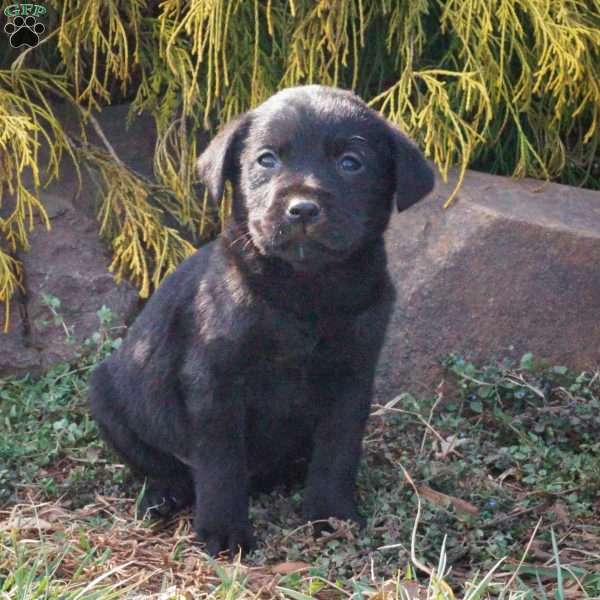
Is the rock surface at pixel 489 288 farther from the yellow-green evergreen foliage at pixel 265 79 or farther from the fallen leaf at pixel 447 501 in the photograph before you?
the fallen leaf at pixel 447 501

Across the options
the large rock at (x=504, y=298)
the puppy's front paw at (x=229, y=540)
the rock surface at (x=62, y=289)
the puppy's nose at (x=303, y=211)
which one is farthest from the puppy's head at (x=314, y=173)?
the rock surface at (x=62, y=289)

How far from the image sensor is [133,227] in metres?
5.25

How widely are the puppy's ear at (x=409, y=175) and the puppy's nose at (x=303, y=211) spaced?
374mm

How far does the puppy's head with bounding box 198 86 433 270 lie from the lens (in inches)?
134

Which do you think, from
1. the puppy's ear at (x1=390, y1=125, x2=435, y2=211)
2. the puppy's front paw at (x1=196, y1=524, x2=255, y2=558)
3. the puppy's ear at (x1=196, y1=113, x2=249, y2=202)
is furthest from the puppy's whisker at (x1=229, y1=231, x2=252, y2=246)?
the puppy's front paw at (x1=196, y1=524, x2=255, y2=558)

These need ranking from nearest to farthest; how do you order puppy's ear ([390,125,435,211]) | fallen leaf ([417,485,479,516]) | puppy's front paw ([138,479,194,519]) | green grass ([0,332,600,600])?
green grass ([0,332,600,600]), puppy's ear ([390,125,435,211]), fallen leaf ([417,485,479,516]), puppy's front paw ([138,479,194,519])

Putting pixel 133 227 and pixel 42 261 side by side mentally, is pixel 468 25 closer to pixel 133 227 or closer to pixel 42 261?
pixel 133 227

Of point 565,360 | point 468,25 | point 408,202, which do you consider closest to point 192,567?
point 408,202

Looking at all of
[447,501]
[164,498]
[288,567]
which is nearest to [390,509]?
[447,501]

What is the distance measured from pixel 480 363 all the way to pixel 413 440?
59 centimetres

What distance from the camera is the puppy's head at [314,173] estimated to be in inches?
134

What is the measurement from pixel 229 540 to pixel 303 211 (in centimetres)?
104

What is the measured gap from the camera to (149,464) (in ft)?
13.2

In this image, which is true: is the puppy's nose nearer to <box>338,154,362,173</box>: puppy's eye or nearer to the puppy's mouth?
the puppy's mouth
